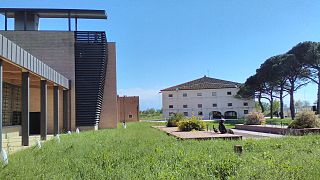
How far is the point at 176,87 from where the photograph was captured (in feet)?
295

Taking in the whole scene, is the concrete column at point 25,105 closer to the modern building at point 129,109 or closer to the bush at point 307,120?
the bush at point 307,120

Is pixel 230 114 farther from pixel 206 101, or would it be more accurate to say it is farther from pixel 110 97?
pixel 110 97

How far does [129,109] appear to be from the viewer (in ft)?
259

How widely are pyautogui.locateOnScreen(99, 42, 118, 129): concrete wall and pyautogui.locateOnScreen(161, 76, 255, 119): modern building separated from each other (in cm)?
4182

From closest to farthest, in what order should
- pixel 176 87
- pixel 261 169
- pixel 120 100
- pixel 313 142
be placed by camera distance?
pixel 261 169 < pixel 313 142 < pixel 120 100 < pixel 176 87

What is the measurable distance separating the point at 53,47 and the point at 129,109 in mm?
37465

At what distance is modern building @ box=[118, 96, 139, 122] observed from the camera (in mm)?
78312

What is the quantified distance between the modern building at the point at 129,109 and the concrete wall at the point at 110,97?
3107 centimetres

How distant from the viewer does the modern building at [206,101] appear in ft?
286

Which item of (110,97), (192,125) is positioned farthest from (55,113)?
(110,97)

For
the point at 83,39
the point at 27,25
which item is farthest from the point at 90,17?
the point at 27,25

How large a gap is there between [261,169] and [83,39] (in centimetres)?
3694

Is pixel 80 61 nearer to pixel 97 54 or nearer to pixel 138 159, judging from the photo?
pixel 97 54

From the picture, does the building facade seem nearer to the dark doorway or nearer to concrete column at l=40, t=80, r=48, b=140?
the dark doorway
